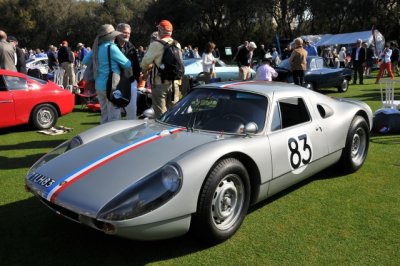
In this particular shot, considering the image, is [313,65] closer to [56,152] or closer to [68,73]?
[68,73]

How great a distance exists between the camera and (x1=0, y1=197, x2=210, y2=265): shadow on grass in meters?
3.17

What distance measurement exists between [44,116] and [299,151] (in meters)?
6.20

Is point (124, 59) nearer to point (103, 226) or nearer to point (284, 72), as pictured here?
point (103, 226)

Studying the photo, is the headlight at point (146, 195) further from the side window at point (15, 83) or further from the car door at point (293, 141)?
the side window at point (15, 83)

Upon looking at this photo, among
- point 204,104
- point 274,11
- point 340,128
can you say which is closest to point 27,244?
point 204,104

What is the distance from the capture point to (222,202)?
337 cm

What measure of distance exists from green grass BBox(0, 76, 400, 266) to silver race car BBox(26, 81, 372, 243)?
9.2 inches

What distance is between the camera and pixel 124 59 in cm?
577

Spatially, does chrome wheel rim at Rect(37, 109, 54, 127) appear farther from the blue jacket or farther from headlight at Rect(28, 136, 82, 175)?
headlight at Rect(28, 136, 82, 175)

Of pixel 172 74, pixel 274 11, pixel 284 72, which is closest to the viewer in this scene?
pixel 172 74

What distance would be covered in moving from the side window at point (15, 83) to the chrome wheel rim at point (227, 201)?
607 centimetres

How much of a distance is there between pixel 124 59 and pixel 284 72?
29.2 feet

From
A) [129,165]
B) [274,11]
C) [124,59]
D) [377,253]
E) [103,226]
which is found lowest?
[377,253]

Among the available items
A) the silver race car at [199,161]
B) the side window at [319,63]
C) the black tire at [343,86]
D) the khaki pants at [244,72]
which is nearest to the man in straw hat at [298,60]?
the khaki pants at [244,72]
